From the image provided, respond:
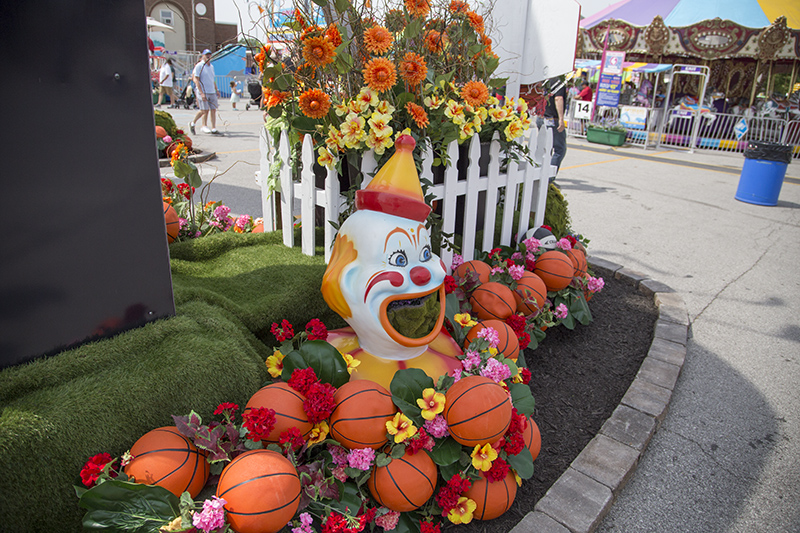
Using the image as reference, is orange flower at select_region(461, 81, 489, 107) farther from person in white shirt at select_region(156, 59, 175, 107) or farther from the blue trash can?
person in white shirt at select_region(156, 59, 175, 107)

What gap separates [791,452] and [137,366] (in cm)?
303

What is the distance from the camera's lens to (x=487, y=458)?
1.92 m

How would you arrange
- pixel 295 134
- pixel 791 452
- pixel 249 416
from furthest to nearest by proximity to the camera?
pixel 295 134, pixel 791 452, pixel 249 416

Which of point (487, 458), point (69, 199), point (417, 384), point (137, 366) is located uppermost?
point (69, 199)

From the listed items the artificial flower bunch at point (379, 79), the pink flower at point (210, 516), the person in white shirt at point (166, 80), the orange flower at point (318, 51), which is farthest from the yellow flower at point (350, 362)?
the person in white shirt at point (166, 80)

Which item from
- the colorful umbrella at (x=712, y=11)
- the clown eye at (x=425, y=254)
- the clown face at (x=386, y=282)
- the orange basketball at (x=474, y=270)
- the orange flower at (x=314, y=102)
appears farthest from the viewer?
the colorful umbrella at (x=712, y=11)

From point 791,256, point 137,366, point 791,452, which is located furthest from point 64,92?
point 791,256

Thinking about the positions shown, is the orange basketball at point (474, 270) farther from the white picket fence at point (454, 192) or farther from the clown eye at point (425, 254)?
the clown eye at point (425, 254)

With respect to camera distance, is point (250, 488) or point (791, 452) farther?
point (791, 452)

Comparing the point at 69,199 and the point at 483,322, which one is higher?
the point at 69,199

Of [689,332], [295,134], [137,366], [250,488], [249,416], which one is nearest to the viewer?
[250,488]

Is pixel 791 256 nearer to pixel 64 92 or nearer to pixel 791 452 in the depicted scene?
pixel 791 452

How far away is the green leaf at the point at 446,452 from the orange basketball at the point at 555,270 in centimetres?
169

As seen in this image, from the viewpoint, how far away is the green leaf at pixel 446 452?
194cm
